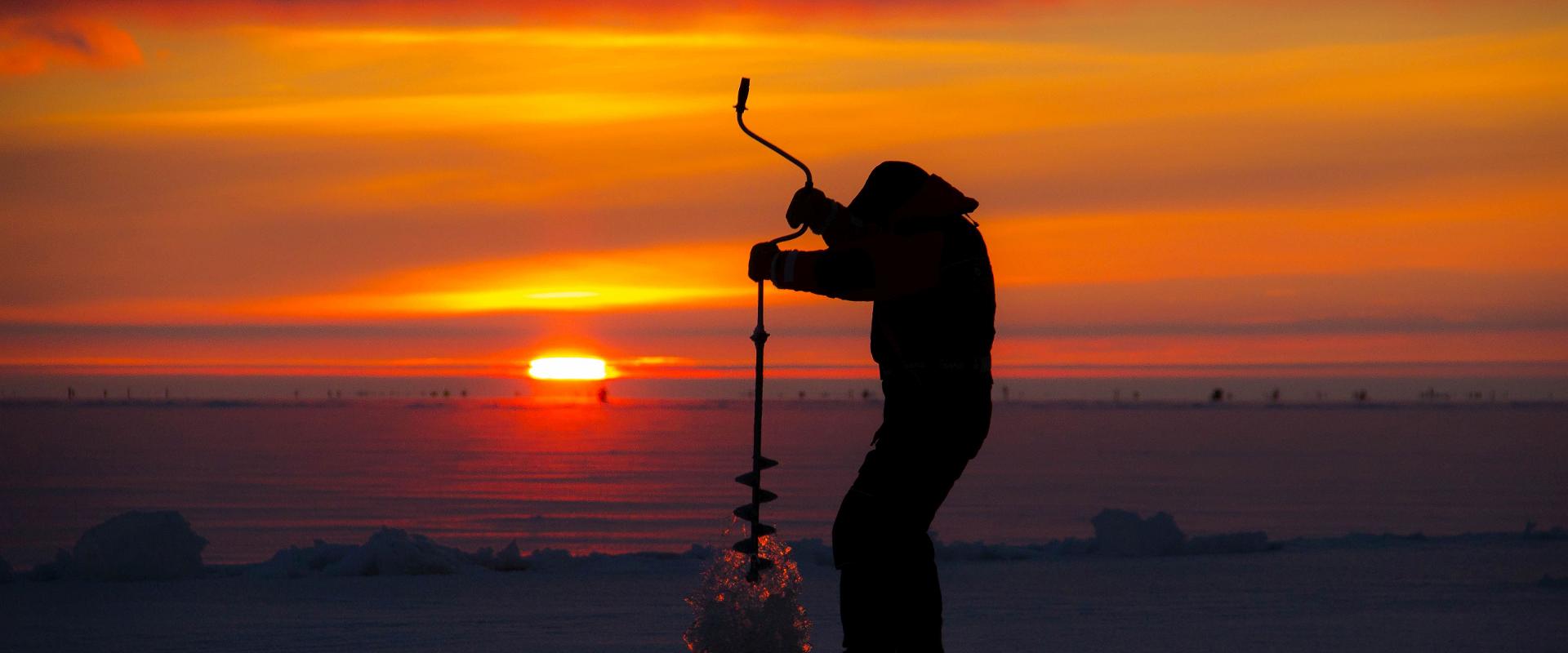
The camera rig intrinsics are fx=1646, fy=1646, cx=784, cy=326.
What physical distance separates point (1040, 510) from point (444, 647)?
17737 millimetres

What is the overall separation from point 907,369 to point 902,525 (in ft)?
1.96

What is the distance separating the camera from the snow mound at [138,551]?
1073cm

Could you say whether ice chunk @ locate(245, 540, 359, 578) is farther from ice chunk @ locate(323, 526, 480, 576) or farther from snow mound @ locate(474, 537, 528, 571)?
snow mound @ locate(474, 537, 528, 571)

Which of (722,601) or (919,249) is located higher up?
(919,249)

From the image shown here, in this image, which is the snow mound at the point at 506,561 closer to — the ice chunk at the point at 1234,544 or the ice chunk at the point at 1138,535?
the ice chunk at the point at 1138,535

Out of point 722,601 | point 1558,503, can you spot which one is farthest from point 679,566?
point 1558,503

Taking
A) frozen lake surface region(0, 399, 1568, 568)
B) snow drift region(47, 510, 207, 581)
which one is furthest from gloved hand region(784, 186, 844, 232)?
frozen lake surface region(0, 399, 1568, 568)

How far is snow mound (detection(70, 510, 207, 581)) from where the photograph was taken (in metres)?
10.7

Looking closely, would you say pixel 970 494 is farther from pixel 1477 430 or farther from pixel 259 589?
pixel 1477 430

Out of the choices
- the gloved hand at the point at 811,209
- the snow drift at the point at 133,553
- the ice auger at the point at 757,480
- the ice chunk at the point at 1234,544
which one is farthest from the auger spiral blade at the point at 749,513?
the ice chunk at the point at 1234,544

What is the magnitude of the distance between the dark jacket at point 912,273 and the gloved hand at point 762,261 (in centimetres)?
7

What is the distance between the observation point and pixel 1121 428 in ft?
279

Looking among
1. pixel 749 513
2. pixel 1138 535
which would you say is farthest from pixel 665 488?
pixel 749 513

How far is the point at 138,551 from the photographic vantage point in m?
10.9
